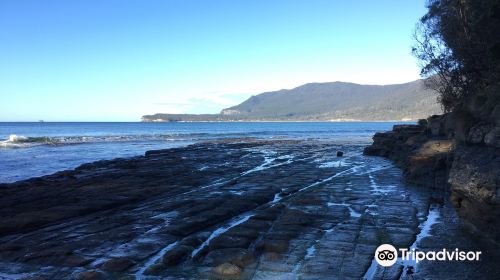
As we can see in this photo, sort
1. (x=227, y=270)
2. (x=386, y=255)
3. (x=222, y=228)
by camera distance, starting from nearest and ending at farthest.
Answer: (x=227, y=270) → (x=386, y=255) → (x=222, y=228)

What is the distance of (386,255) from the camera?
8570 millimetres

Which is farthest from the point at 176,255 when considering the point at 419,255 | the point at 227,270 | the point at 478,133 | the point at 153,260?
the point at 478,133

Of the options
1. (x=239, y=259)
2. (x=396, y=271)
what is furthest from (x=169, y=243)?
(x=396, y=271)

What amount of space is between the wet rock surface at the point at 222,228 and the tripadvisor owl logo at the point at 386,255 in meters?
0.20

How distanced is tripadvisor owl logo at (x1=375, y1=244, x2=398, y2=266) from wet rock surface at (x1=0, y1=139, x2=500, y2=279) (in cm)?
20

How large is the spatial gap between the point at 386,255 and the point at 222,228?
4.41 meters

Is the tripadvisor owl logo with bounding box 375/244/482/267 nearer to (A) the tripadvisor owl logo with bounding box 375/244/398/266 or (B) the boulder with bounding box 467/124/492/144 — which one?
(A) the tripadvisor owl logo with bounding box 375/244/398/266

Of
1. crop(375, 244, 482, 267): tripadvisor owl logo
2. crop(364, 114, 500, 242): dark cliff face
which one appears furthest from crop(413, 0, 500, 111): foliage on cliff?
crop(375, 244, 482, 267): tripadvisor owl logo

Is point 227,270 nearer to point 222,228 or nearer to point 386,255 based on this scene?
point 386,255

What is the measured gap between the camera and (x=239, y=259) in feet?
27.6

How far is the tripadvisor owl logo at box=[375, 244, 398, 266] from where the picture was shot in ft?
27.0

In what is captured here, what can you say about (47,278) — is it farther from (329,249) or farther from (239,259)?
(329,249)

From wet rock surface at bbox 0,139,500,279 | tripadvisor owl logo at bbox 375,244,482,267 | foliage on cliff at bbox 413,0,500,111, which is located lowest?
wet rock surface at bbox 0,139,500,279

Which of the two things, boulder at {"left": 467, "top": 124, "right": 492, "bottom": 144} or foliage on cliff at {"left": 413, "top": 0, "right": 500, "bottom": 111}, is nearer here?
boulder at {"left": 467, "top": 124, "right": 492, "bottom": 144}
